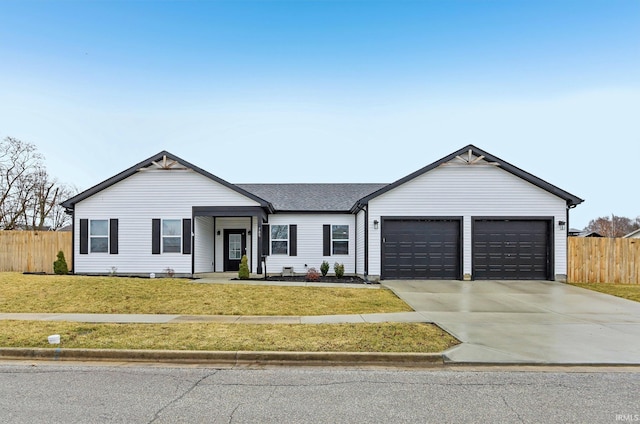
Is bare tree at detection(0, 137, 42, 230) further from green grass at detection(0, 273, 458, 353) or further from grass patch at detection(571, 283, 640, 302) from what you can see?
grass patch at detection(571, 283, 640, 302)

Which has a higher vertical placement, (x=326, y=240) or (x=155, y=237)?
(x=155, y=237)

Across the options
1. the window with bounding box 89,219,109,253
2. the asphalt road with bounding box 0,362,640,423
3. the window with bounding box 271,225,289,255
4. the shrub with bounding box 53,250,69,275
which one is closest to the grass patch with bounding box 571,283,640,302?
the asphalt road with bounding box 0,362,640,423

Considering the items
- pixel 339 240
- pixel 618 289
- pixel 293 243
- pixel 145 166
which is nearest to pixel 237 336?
pixel 293 243

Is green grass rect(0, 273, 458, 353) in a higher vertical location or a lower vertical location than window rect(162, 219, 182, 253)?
lower

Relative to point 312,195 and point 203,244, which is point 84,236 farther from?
point 312,195

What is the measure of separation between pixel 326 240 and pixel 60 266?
1193 centimetres

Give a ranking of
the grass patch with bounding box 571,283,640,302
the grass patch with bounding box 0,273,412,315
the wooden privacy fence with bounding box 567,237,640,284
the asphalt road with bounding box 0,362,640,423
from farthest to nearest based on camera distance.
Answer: the wooden privacy fence with bounding box 567,237,640,284 → the grass patch with bounding box 571,283,640,302 → the grass patch with bounding box 0,273,412,315 → the asphalt road with bounding box 0,362,640,423

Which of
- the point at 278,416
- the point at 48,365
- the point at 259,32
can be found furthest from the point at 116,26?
the point at 278,416

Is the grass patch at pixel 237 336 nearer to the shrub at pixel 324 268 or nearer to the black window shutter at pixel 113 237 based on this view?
the black window shutter at pixel 113 237

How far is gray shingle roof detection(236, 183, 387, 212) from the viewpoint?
19375 mm

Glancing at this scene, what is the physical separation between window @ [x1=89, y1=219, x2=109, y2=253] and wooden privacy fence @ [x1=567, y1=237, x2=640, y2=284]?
2044 cm

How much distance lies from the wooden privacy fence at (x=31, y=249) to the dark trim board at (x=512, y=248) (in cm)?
1888

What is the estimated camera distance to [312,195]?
21219 millimetres

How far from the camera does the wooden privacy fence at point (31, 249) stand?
730 inches
